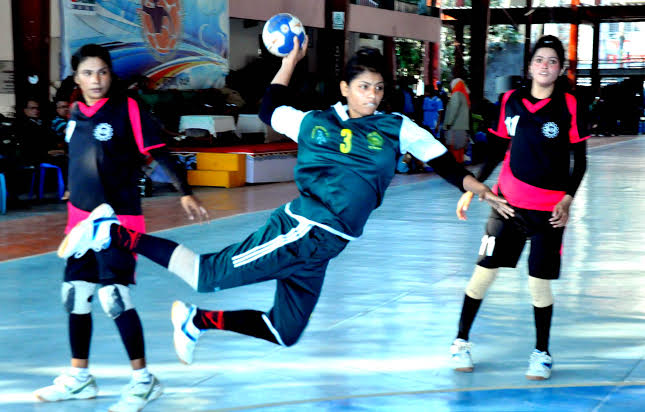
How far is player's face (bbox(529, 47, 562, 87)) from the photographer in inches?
163

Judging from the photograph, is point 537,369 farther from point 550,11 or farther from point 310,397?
point 550,11

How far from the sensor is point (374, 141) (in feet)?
11.8

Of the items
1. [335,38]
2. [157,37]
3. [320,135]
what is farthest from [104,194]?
[335,38]

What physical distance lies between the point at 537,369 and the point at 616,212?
22.9ft

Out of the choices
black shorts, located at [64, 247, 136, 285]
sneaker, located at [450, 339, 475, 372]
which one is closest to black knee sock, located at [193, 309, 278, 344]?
black shorts, located at [64, 247, 136, 285]

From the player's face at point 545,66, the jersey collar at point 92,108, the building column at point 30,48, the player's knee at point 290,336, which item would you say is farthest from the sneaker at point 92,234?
the building column at point 30,48

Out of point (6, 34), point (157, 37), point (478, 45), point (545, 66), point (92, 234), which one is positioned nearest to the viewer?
point (92, 234)

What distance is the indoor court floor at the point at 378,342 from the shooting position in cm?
396

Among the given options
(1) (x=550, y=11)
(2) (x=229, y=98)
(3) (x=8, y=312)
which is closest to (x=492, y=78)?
(1) (x=550, y=11)

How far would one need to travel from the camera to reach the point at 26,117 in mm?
10344

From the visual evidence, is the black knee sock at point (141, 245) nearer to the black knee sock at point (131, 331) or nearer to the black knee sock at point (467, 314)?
the black knee sock at point (131, 331)

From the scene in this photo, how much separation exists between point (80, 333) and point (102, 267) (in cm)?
34

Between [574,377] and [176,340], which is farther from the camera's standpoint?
[574,377]

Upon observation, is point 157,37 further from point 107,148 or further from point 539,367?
point 539,367
